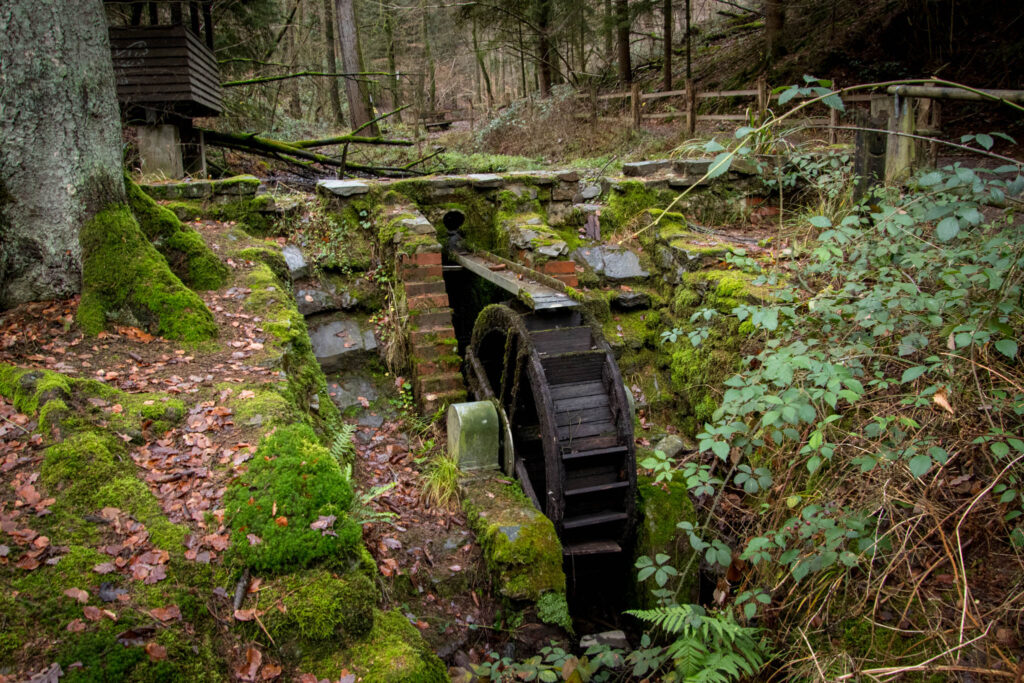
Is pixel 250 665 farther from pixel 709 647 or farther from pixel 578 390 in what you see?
pixel 578 390

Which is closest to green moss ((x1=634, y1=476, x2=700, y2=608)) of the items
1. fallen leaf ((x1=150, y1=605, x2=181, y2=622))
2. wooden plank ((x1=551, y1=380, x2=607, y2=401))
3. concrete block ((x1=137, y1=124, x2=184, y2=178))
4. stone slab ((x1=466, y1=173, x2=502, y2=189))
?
wooden plank ((x1=551, y1=380, x2=607, y2=401))

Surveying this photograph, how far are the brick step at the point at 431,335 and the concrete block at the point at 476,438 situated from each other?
0.92 meters

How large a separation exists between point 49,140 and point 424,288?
264 centimetres

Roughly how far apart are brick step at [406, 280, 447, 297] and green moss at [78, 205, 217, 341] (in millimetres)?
1546

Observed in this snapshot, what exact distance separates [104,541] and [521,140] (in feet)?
46.1

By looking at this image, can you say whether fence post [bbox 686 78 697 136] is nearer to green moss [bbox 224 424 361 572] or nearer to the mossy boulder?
the mossy boulder

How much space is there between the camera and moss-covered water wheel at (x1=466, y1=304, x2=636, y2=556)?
13.5 feet

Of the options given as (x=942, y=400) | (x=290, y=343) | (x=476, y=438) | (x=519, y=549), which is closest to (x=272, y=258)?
(x=290, y=343)

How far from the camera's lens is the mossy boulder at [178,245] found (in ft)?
15.2

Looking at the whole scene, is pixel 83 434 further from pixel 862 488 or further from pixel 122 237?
pixel 862 488

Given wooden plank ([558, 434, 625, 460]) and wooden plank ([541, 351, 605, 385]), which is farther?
wooden plank ([541, 351, 605, 385])


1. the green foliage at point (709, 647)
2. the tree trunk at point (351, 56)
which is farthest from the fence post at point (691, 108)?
the green foliage at point (709, 647)

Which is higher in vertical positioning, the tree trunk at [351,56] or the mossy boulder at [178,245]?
the tree trunk at [351,56]

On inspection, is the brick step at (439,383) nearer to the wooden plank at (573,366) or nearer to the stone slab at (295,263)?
the wooden plank at (573,366)
